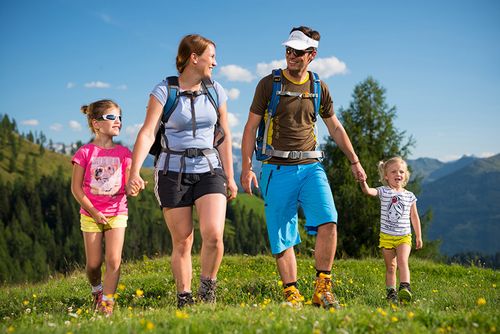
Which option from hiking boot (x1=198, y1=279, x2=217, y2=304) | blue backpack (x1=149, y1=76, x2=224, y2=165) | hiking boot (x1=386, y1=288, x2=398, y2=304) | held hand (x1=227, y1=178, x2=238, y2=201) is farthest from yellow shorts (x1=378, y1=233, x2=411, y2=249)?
blue backpack (x1=149, y1=76, x2=224, y2=165)

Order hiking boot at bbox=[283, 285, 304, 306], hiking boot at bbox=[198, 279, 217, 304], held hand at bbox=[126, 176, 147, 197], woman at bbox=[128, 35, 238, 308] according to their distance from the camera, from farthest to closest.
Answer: hiking boot at bbox=[283, 285, 304, 306] → hiking boot at bbox=[198, 279, 217, 304] → woman at bbox=[128, 35, 238, 308] → held hand at bbox=[126, 176, 147, 197]

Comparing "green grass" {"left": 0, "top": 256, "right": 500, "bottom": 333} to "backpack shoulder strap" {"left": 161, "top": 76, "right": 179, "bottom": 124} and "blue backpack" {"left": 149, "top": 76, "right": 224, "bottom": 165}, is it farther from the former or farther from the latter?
"backpack shoulder strap" {"left": 161, "top": 76, "right": 179, "bottom": 124}

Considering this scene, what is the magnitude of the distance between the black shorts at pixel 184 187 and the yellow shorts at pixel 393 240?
3.67m

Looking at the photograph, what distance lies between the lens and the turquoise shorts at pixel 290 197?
6.64 meters

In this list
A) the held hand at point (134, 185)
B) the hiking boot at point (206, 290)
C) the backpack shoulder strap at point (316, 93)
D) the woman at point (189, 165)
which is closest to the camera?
the held hand at point (134, 185)

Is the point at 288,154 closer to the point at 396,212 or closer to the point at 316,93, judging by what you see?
the point at 316,93

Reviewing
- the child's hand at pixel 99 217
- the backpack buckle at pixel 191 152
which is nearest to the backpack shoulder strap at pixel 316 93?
the backpack buckle at pixel 191 152

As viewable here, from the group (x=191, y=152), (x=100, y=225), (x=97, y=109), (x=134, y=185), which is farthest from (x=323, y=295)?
(x=97, y=109)

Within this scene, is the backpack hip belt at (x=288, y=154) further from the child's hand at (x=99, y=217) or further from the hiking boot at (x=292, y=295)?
the child's hand at (x=99, y=217)

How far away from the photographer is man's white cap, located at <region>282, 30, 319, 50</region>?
21.7 ft

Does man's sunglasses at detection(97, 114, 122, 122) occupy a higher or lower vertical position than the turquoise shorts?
higher

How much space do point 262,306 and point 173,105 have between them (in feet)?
9.00

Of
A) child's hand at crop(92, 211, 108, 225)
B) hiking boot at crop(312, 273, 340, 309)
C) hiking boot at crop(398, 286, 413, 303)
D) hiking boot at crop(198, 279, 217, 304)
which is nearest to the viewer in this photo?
hiking boot at crop(312, 273, 340, 309)

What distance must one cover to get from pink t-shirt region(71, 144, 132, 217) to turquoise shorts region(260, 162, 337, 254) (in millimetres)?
2145
